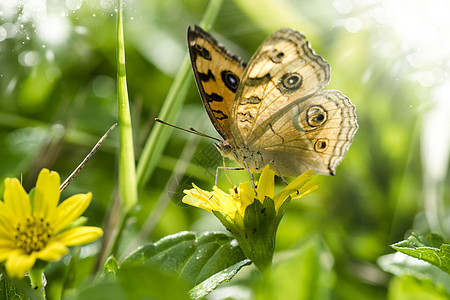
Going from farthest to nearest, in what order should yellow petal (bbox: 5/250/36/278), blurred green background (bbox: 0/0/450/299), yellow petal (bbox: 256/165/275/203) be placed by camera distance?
1. blurred green background (bbox: 0/0/450/299)
2. yellow petal (bbox: 256/165/275/203)
3. yellow petal (bbox: 5/250/36/278)

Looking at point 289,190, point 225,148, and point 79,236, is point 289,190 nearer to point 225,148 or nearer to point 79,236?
point 225,148

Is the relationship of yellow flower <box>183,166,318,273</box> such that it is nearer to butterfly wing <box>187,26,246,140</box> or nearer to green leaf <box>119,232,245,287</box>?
green leaf <box>119,232,245,287</box>

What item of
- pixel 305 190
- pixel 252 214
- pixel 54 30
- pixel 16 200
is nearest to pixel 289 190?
pixel 305 190

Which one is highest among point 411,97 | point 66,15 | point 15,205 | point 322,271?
point 411,97

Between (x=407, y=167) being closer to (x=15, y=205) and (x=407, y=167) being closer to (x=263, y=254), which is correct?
(x=263, y=254)

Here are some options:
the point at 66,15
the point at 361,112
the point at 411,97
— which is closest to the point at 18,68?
the point at 66,15

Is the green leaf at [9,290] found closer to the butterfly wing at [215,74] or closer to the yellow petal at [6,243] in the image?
the yellow petal at [6,243]

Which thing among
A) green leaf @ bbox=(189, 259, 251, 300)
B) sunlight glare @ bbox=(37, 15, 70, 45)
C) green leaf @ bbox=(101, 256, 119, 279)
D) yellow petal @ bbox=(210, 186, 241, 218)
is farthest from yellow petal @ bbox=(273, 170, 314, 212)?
sunlight glare @ bbox=(37, 15, 70, 45)
